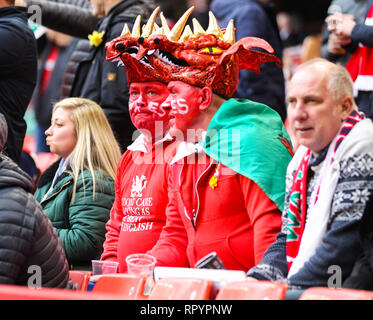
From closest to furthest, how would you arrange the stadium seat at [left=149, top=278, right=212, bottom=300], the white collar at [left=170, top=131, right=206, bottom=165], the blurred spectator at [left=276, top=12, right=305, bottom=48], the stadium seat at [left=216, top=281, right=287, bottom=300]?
the stadium seat at [left=216, top=281, right=287, bottom=300] → the stadium seat at [left=149, top=278, right=212, bottom=300] → the white collar at [left=170, top=131, right=206, bottom=165] → the blurred spectator at [left=276, top=12, right=305, bottom=48]

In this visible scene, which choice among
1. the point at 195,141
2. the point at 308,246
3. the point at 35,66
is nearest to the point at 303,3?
the point at 35,66

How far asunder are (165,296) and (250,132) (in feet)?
4.88

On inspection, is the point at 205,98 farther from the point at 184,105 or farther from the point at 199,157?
the point at 199,157

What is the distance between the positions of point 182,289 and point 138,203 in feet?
6.01

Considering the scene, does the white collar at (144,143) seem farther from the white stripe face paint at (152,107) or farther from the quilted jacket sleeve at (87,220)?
the quilted jacket sleeve at (87,220)

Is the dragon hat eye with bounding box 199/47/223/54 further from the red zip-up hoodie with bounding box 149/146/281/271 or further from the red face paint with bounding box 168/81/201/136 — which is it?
the red zip-up hoodie with bounding box 149/146/281/271

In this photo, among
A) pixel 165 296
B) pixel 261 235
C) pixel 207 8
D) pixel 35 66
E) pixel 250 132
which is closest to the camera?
pixel 165 296

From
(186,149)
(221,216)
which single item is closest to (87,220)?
(186,149)

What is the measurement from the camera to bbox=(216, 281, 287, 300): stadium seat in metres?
2.82

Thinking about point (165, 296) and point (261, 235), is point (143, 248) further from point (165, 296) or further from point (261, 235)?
point (165, 296)

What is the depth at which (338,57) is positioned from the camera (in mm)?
5289

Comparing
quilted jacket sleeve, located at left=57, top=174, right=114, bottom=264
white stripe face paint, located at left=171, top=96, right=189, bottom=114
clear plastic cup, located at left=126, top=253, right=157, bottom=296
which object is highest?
white stripe face paint, located at left=171, top=96, right=189, bottom=114

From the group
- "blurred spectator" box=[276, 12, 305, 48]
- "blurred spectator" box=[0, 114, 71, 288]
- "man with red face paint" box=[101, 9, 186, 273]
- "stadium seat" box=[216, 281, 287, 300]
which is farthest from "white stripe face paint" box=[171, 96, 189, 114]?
"blurred spectator" box=[276, 12, 305, 48]

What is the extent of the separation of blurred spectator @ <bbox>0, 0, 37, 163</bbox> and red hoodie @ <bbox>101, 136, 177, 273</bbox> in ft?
3.16
